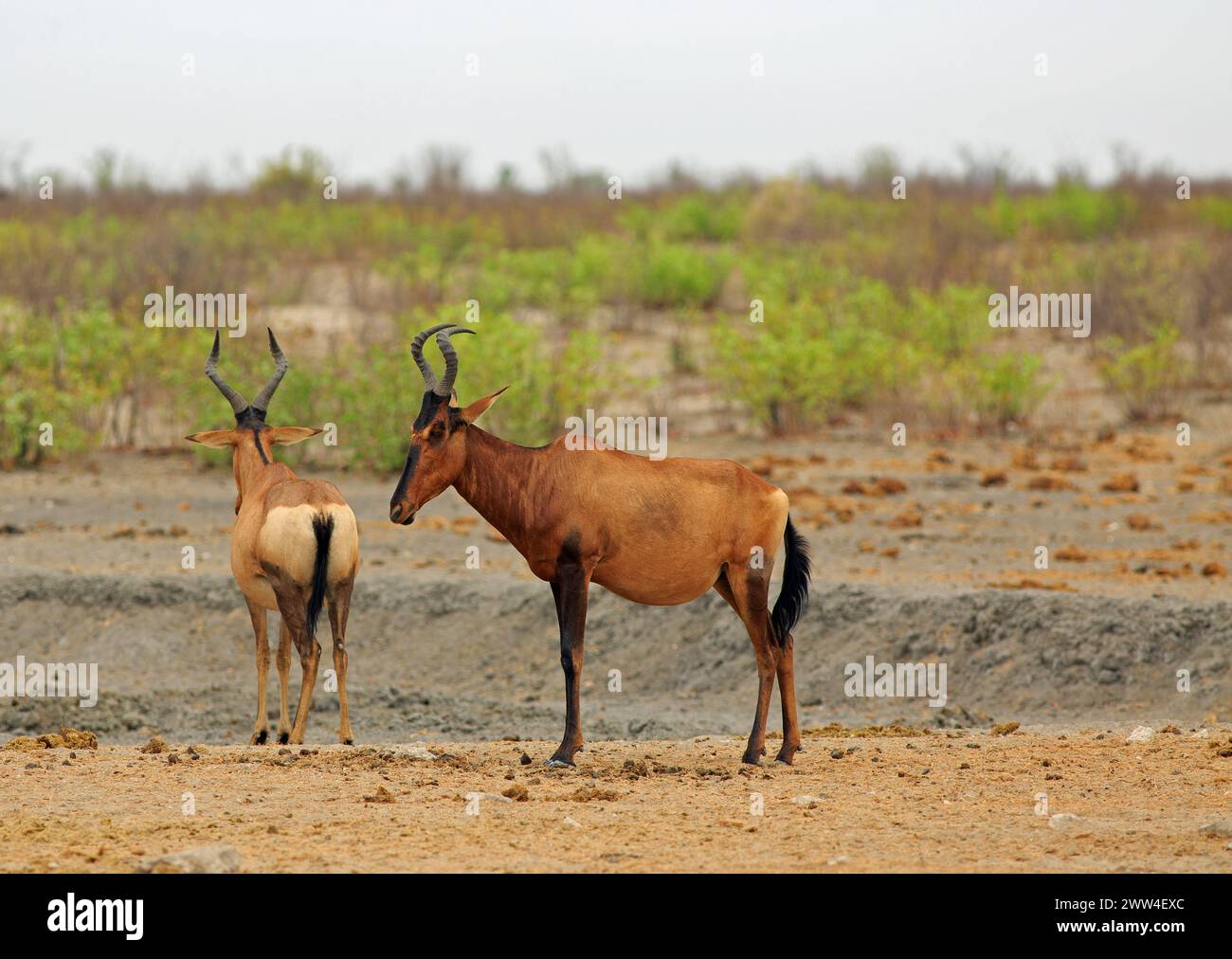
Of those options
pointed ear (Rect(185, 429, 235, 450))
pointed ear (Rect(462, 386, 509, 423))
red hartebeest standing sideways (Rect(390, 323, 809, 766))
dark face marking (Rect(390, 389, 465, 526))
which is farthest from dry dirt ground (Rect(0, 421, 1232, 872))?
pointed ear (Rect(185, 429, 235, 450))

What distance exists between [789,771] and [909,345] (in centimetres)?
1446

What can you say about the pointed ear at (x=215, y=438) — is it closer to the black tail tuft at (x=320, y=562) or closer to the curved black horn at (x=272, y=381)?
the curved black horn at (x=272, y=381)

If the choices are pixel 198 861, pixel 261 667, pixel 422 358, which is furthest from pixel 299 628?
pixel 198 861

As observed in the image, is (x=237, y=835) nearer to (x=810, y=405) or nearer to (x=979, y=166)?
(x=810, y=405)

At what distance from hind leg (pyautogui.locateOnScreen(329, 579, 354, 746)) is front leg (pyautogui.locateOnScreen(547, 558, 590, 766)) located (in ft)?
5.57

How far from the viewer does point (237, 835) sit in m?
7.07

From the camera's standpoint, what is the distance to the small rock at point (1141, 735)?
939 cm

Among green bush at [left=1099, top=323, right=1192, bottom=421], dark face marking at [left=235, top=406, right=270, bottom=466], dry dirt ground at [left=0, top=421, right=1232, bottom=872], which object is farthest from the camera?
green bush at [left=1099, top=323, right=1192, bottom=421]

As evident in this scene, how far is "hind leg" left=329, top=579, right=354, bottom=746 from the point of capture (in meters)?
9.83

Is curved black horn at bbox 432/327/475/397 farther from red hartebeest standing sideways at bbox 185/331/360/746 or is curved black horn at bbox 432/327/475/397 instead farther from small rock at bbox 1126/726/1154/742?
small rock at bbox 1126/726/1154/742

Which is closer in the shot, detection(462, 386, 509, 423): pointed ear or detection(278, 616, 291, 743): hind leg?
detection(462, 386, 509, 423): pointed ear

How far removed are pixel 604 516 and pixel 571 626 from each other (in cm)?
58

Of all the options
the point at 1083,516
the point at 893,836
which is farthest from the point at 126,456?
the point at 893,836

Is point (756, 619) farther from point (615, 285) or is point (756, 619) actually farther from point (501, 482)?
point (615, 285)
